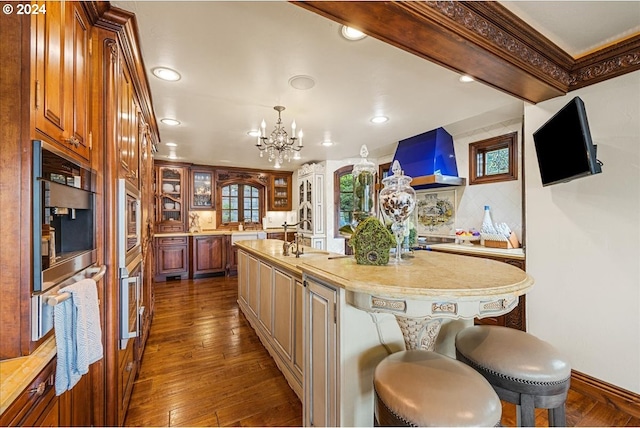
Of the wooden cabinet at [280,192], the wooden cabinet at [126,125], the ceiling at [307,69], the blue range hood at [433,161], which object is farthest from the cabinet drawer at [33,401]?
the wooden cabinet at [280,192]

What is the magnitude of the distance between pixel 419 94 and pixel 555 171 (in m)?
1.20

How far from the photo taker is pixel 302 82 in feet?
7.08

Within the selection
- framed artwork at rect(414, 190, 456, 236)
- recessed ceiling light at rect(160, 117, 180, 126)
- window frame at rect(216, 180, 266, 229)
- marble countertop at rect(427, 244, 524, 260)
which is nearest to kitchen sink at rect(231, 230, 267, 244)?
window frame at rect(216, 180, 266, 229)

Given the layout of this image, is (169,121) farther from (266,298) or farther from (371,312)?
(371,312)

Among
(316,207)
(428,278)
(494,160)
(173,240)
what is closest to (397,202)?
(428,278)

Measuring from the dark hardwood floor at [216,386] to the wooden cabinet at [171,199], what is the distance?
8.96 ft

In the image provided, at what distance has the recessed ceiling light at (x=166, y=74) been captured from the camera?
1.96 m

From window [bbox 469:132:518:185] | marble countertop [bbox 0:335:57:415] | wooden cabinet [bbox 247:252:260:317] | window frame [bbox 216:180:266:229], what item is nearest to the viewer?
marble countertop [bbox 0:335:57:415]

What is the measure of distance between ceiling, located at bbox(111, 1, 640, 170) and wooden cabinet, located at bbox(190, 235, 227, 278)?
101 inches

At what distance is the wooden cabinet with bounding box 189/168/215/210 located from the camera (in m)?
5.86

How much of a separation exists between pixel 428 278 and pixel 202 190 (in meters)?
5.76

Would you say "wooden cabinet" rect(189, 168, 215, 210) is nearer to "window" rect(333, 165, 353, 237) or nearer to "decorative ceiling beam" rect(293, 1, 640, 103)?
"window" rect(333, 165, 353, 237)

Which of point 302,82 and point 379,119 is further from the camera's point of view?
point 379,119

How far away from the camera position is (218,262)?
224 inches
